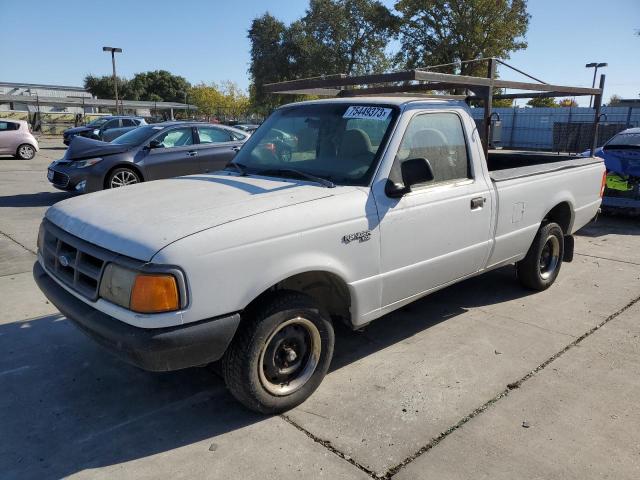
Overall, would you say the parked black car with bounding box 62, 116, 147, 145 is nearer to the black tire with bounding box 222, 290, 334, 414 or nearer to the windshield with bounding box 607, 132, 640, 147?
the windshield with bounding box 607, 132, 640, 147

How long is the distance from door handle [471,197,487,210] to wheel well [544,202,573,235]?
160cm

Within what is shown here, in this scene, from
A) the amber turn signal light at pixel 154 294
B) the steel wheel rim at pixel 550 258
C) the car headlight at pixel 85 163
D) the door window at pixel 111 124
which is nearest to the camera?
the amber turn signal light at pixel 154 294

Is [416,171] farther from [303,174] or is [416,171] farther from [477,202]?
[477,202]

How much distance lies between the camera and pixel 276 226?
9.00ft

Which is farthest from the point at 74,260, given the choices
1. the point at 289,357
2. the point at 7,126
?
the point at 7,126

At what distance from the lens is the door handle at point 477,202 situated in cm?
389

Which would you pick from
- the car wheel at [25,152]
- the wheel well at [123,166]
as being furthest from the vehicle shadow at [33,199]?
the car wheel at [25,152]

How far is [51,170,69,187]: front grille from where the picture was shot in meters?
9.50

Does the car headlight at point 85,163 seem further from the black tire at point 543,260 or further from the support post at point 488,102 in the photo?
the black tire at point 543,260

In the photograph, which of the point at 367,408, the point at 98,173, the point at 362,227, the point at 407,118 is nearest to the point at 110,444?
the point at 367,408

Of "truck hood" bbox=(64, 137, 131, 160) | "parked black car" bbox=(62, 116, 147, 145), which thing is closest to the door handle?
"truck hood" bbox=(64, 137, 131, 160)

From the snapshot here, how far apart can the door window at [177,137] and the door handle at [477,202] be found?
7336 mm

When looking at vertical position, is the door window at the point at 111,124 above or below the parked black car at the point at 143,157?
above

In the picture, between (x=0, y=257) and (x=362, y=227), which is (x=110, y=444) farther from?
(x=0, y=257)
